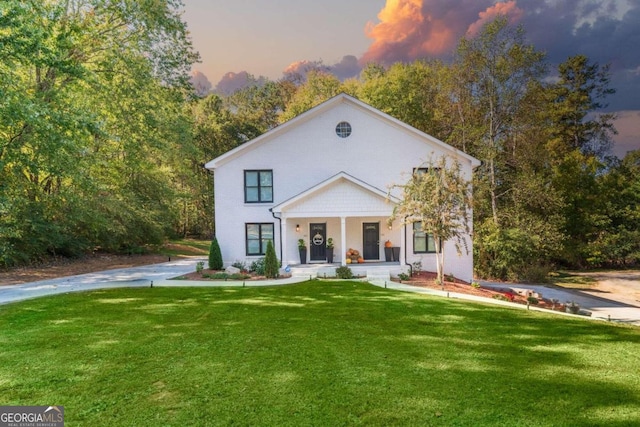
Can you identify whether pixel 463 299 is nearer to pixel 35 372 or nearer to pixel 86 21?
pixel 35 372

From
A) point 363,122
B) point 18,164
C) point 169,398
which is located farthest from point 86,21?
point 169,398

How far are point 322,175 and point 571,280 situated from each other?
19168mm

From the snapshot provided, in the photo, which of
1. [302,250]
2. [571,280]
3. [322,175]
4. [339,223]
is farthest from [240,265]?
[571,280]

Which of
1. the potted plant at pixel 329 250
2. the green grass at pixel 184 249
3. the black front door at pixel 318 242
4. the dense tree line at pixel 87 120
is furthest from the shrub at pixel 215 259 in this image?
the green grass at pixel 184 249

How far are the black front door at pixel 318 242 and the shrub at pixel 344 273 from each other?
2.58 meters

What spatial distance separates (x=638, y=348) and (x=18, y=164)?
21.8 metres

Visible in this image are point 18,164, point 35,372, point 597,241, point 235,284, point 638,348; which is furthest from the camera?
point 597,241

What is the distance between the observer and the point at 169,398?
14.8ft

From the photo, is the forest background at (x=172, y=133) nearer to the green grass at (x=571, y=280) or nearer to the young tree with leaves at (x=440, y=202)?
the green grass at (x=571, y=280)

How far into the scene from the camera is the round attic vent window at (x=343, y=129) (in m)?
18.7

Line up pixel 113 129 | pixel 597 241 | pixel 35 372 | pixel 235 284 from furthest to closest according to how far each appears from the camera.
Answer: pixel 597 241 < pixel 113 129 < pixel 235 284 < pixel 35 372

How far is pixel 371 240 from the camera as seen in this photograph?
18.7 meters

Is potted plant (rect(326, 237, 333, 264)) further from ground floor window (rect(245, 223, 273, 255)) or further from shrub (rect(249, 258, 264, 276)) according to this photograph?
shrub (rect(249, 258, 264, 276))

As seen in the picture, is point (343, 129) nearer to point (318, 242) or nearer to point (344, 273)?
point (318, 242)
